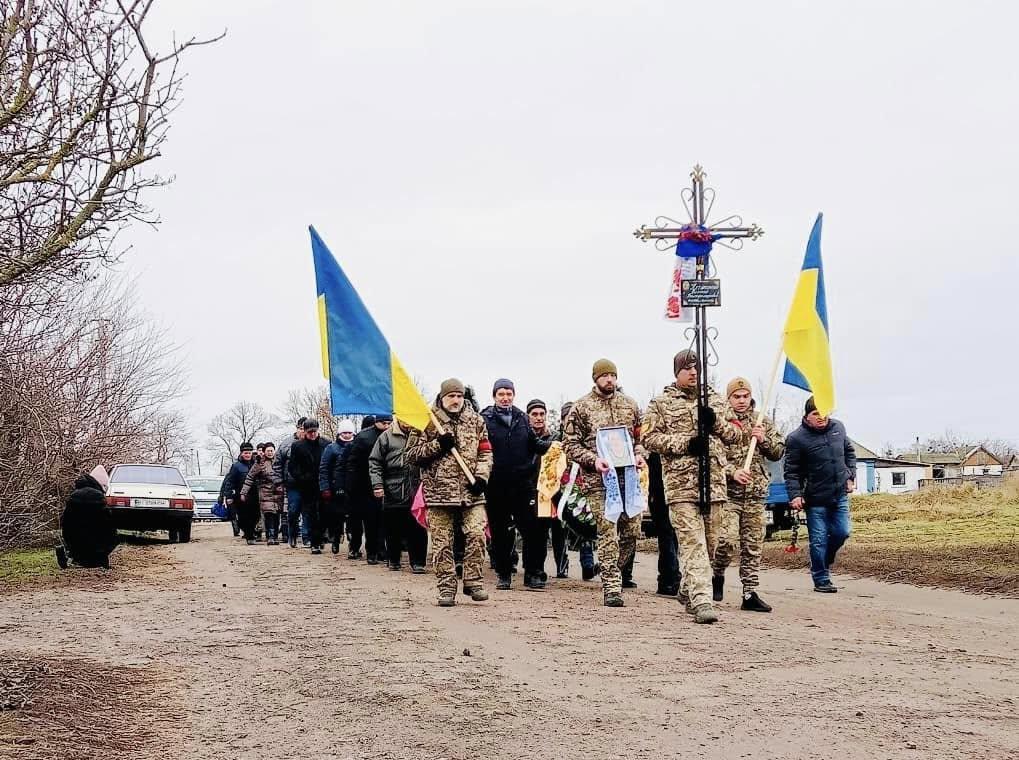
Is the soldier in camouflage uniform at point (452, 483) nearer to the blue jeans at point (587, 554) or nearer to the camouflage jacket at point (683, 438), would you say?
the camouflage jacket at point (683, 438)

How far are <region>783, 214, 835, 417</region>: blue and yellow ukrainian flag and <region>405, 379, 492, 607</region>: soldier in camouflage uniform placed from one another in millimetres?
2979

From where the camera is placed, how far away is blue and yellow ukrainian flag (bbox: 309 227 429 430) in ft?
35.6

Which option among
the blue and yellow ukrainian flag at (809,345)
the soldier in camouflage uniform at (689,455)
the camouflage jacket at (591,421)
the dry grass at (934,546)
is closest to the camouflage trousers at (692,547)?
the soldier in camouflage uniform at (689,455)

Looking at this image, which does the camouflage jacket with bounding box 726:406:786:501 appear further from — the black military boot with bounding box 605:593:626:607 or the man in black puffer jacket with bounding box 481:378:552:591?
the man in black puffer jacket with bounding box 481:378:552:591

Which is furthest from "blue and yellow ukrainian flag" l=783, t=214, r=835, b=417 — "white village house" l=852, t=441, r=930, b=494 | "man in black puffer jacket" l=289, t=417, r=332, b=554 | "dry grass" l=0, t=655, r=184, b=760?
"white village house" l=852, t=441, r=930, b=494

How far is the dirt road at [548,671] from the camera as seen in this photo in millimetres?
5926

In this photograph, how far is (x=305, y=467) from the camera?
19422 mm

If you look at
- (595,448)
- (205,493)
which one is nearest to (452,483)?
(595,448)

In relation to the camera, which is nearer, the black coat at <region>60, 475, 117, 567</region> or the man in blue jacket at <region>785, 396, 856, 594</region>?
the man in blue jacket at <region>785, 396, 856, 594</region>

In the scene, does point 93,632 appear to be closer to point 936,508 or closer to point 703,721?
point 703,721

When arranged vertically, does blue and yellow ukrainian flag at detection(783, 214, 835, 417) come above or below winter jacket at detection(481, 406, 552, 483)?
above

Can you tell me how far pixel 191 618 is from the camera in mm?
10648

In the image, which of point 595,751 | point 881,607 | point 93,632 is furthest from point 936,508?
point 595,751

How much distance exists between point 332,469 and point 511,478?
20.0 ft
